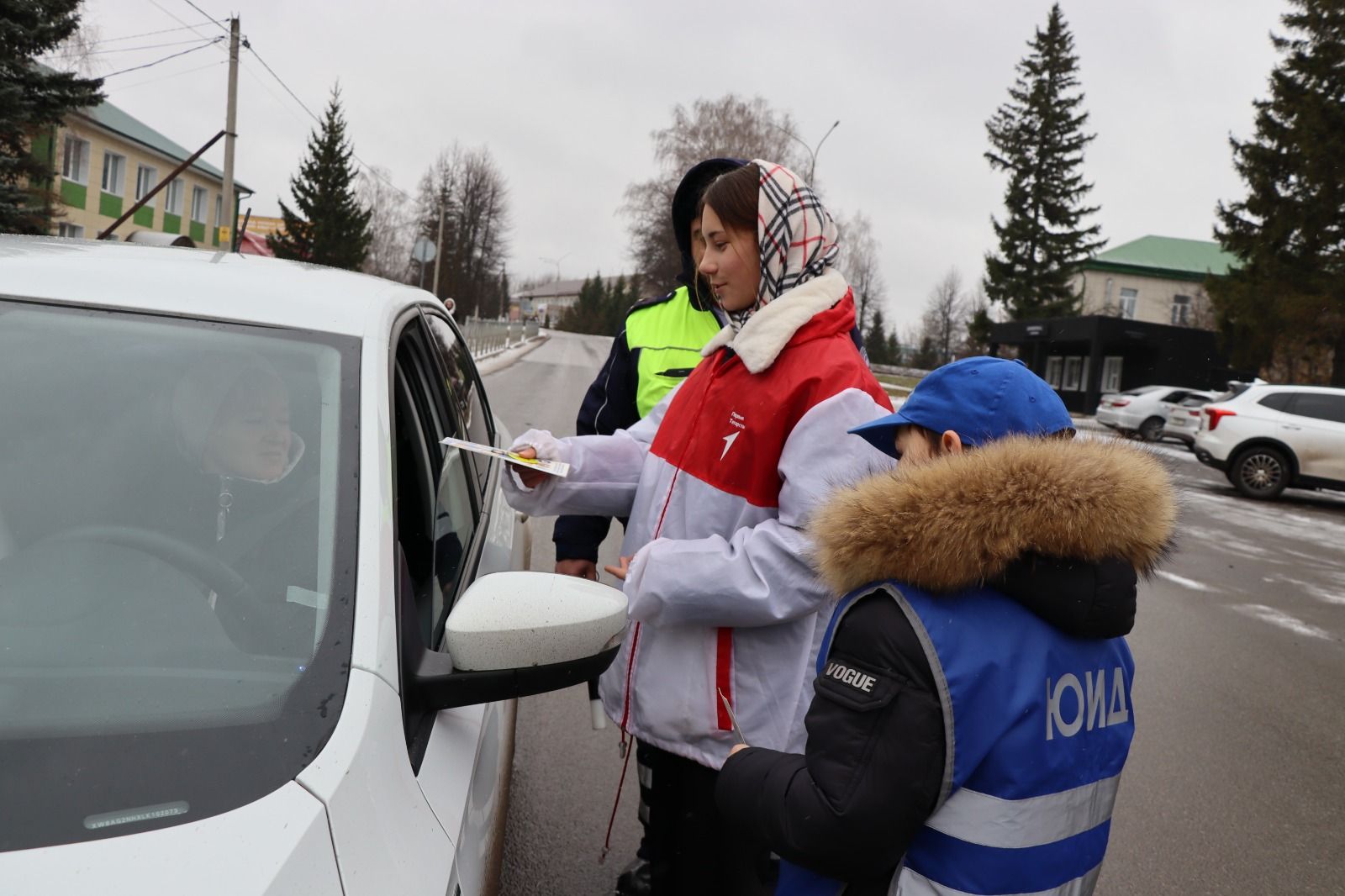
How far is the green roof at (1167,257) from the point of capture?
2901 inches

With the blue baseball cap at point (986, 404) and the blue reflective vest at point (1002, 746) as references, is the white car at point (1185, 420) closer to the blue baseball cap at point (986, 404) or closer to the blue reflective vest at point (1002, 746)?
the blue baseball cap at point (986, 404)

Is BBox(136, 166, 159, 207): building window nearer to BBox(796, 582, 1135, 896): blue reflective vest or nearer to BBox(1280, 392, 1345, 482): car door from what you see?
BBox(1280, 392, 1345, 482): car door

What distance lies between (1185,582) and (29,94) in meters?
24.5

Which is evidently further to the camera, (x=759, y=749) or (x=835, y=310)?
(x=835, y=310)

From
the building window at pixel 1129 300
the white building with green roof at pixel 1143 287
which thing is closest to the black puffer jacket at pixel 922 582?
the white building with green roof at pixel 1143 287

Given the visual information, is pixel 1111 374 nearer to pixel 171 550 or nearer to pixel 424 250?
pixel 424 250

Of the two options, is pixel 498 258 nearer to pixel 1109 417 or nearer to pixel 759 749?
pixel 1109 417

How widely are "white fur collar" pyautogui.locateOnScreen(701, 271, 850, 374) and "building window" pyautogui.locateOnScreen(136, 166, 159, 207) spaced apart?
52.9 metres

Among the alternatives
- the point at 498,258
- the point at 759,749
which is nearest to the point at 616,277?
the point at 498,258

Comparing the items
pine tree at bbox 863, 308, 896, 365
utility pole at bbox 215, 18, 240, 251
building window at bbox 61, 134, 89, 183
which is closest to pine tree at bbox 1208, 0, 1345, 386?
utility pole at bbox 215, 18, 240, 251

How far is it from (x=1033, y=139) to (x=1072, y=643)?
54.8m

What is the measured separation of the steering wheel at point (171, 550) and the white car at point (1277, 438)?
1674 cm

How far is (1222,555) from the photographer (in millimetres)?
10539

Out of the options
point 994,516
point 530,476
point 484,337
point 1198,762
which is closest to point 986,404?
point 994,516
